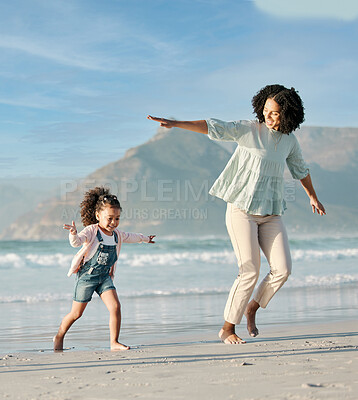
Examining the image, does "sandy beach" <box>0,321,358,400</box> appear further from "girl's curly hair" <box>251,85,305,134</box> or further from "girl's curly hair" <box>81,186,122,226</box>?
"girl's curly hair" <box>251,85,305,134</box>

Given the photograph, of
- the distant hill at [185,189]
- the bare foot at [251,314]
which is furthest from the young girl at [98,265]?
the distant hill at [185,189]

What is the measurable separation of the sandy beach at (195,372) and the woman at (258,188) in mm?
481

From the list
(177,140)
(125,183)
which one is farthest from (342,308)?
(177,140)

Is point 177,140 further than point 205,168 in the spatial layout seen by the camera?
Yes

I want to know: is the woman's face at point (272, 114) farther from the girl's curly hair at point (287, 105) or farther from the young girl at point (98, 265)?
the young girl at point (98, 265)

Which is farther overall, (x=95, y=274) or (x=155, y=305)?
(x=155, y=305)

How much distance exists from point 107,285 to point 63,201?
76257mm

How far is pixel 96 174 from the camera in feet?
300

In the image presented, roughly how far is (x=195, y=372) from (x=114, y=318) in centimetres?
140

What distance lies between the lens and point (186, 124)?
453 cm

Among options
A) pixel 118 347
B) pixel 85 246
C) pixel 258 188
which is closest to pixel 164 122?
pixel 258 188

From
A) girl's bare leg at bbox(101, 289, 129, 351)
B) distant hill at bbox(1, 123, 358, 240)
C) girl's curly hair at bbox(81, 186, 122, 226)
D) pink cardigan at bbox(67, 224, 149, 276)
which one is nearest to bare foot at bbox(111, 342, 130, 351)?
girl's bare leg at bbox(101, 289, 129, 351)

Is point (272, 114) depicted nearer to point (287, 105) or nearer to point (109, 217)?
point (287, 105)

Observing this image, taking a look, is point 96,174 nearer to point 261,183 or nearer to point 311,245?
point 311,245
